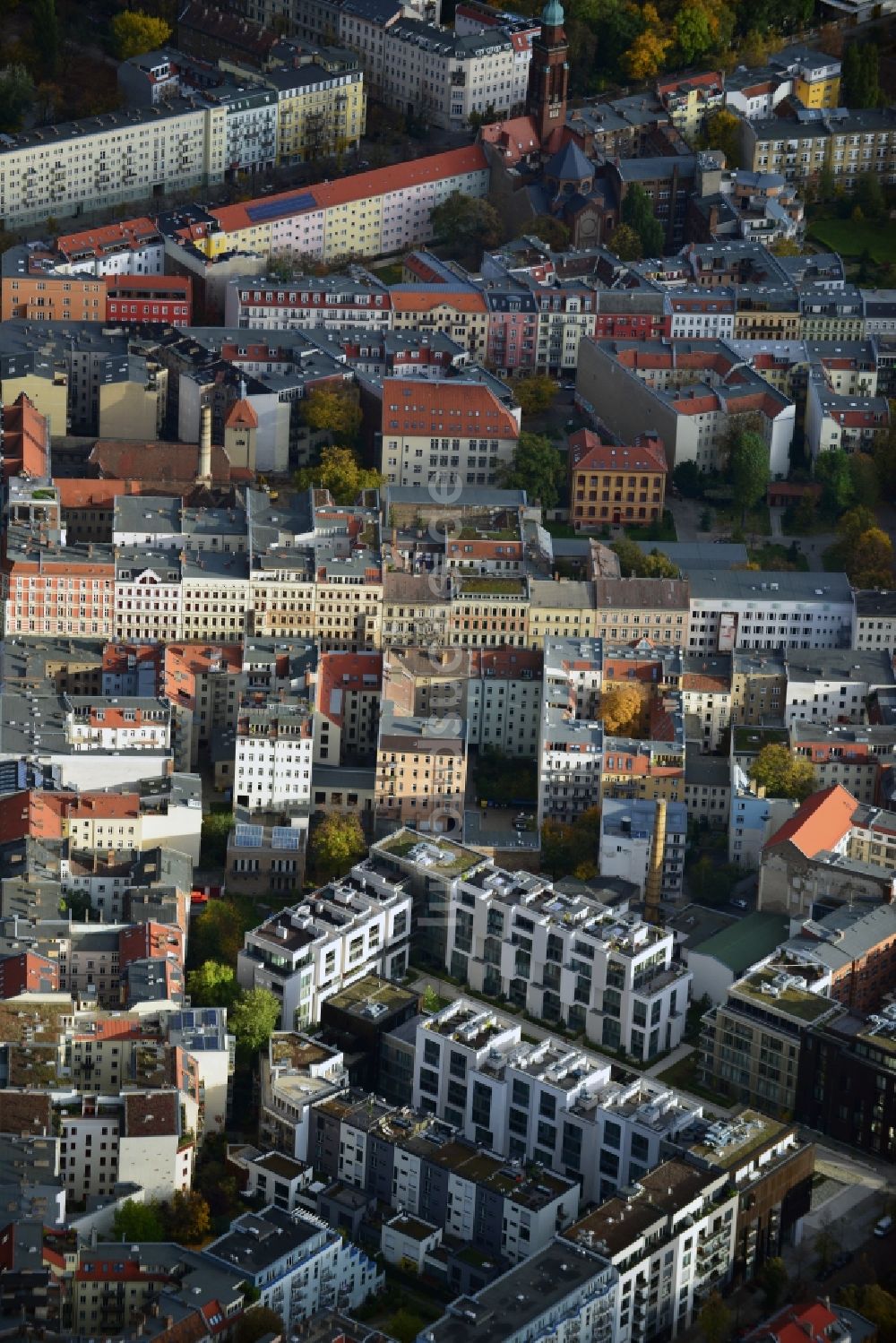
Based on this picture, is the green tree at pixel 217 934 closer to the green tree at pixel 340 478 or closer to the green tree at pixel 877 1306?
the green tree at pixel 877 1306

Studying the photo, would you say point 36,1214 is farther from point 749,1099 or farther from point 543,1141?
point 749,1099

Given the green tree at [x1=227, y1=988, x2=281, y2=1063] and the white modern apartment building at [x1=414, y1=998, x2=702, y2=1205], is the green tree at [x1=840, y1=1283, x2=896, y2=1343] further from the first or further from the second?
the green tree at [x1=227, y1=988, x2=281, y2=1063]

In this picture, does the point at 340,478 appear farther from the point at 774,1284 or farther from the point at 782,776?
the point at 774,1284

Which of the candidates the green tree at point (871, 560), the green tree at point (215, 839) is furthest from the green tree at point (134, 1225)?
the green tree at point (871, 560)

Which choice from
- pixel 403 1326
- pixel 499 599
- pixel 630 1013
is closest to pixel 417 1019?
pixel 630 1013

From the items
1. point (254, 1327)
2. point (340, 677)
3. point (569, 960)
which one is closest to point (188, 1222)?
point (254, 1327)

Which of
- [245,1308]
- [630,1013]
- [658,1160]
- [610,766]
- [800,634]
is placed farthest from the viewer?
[800,634]
